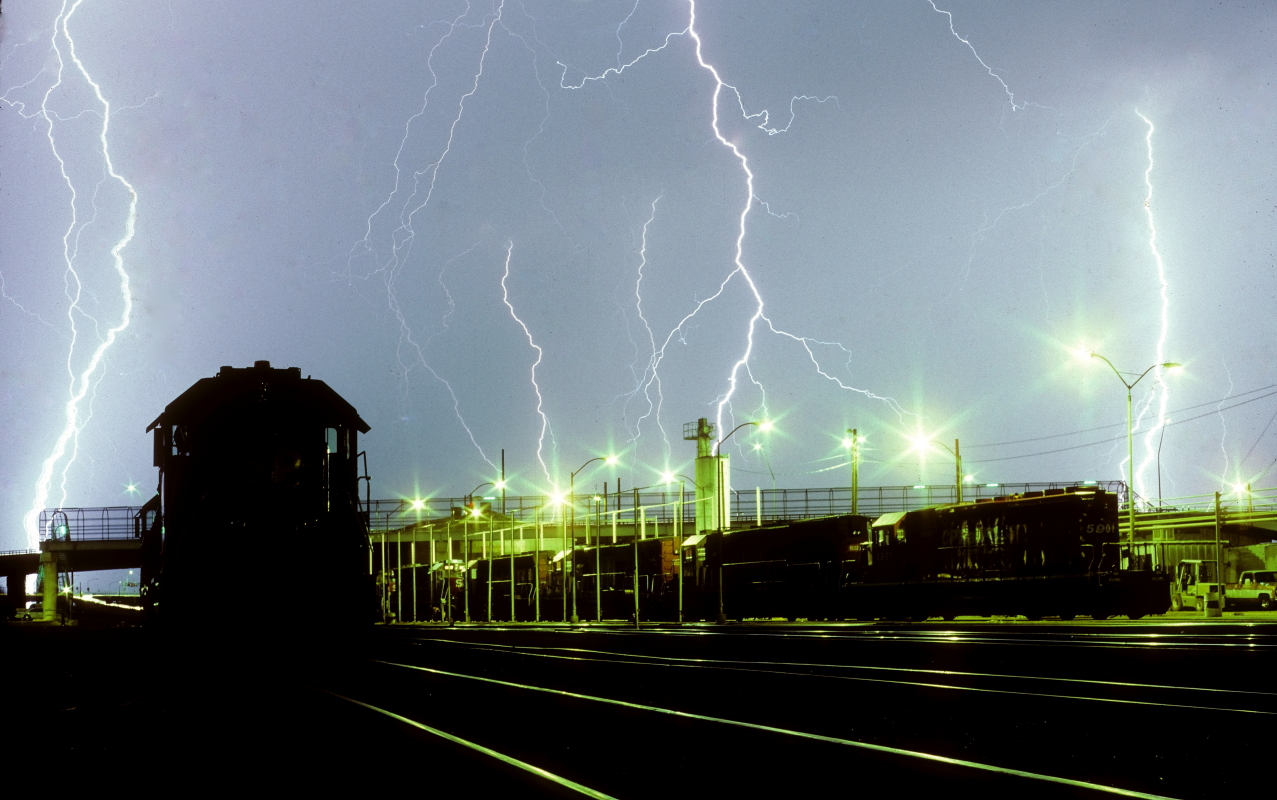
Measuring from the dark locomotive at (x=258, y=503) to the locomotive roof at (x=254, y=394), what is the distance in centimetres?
2

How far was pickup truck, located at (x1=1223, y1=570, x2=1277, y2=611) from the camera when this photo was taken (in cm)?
4488

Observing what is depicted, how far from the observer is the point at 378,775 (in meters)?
8.40

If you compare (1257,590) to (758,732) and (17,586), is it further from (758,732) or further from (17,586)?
(17,586)

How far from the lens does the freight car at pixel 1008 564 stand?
109ft

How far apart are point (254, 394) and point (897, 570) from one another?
2348cm

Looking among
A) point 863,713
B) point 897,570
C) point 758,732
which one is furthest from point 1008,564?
point 758,732

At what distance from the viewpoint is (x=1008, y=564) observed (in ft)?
117

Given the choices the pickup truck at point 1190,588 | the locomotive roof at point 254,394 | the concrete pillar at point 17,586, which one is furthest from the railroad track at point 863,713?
the concrete pillar at point 17,586

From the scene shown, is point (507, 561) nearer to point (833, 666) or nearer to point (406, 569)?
point (406, 569)

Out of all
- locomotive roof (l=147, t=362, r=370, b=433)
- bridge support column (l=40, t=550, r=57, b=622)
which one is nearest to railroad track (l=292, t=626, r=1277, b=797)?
locomotive roof (l=147, t=362, r=370, b=433)

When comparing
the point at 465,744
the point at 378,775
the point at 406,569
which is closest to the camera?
the point at 378,775

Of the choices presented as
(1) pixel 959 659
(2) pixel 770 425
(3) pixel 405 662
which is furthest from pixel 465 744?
(2) pixel 770 425

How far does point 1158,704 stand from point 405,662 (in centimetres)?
1367

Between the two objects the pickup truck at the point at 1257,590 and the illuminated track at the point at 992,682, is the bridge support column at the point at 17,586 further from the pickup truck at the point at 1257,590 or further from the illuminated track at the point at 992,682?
the illuminated track at the point at 992,682
